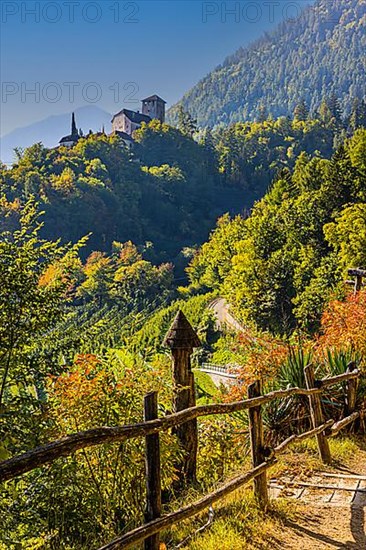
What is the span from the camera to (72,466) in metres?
3.66

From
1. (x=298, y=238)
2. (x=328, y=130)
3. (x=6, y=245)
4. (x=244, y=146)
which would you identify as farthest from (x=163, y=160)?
(x=6, y=245)

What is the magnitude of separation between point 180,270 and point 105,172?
70.3ft

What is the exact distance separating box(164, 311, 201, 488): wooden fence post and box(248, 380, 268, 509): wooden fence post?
86 centimetres

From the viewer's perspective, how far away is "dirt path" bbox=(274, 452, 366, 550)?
3.26 metres

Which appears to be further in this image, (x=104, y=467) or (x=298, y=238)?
(x=298, y=238)

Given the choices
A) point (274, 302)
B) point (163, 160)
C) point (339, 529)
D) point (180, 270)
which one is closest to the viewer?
point (339, 529)

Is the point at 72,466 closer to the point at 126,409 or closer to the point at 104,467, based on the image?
the point at 104,467

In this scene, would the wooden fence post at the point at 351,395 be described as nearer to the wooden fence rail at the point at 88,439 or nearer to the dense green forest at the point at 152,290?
the dense green forest at the point at 152,290

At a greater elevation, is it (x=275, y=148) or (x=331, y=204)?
(x=275, y=148)

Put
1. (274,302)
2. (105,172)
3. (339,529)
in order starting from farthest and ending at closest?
(105,172) → (274,302) → (339,529)

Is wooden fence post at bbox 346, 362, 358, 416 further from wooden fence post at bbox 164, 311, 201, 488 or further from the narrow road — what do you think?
the narrow road

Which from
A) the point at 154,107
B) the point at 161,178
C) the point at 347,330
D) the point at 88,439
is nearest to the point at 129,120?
the point at 154,107

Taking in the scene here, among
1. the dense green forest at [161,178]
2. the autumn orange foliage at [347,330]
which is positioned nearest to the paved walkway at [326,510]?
the autumn orange foliage at [347,330]

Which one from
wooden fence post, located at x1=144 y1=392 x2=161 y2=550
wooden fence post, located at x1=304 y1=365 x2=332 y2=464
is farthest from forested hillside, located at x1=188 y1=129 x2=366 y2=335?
wooden fence post, located at x1=144 y1=392 x2=161 y2=550
